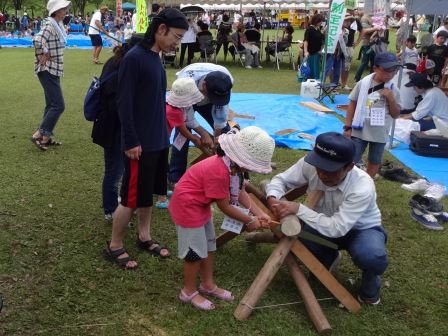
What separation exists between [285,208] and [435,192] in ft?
8.43

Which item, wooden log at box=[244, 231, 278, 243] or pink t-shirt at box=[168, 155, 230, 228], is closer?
pink t-shirt at box=[168, 155, 230, 228]

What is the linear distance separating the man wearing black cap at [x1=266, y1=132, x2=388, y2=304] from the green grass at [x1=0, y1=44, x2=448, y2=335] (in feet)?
1.11

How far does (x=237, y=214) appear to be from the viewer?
2590mm

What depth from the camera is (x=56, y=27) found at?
543cm

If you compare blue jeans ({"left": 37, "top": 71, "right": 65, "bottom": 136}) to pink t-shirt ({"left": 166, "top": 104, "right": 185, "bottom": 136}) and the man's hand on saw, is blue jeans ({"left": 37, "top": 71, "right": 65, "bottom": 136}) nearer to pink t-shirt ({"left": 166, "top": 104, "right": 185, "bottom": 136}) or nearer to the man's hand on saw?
pink t-shirt ({"left": 166, "top": 104, "right": 185, "bottom": 136})

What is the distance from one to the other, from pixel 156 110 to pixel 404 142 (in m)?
5.04

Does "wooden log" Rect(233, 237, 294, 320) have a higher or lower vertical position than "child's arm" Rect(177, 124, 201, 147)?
lower

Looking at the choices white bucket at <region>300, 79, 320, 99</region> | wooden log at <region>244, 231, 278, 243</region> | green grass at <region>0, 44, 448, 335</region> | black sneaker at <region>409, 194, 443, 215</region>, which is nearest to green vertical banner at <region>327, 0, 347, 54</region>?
white bucket at <region>300, 79, 320, 99</region>

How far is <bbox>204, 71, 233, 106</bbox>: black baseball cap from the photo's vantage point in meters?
3.78

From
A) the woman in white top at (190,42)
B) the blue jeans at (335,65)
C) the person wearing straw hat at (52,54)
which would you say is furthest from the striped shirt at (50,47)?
the woman in white top at (190,42)

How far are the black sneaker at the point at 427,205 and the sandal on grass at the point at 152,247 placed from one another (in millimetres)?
2424

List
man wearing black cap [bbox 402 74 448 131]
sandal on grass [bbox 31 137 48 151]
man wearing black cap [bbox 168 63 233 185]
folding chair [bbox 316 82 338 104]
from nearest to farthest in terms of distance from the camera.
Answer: man wearing black cap [bbox 168 63 233 185]
sandal on grass [bbox 31 137 48 151]
man wearing black cap [bbox 402 74 448 131]
folding chair [bbox 316 82 338 104]

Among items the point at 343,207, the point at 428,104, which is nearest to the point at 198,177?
the point at 343,207

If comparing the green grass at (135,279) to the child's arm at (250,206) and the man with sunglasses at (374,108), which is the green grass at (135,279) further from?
the man with sunglasses at (374,108)
